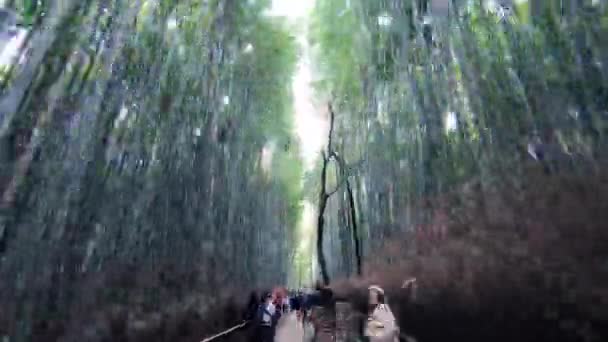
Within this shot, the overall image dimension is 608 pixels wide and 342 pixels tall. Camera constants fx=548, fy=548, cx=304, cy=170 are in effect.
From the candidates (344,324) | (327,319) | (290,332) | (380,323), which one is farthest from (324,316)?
(380,323)

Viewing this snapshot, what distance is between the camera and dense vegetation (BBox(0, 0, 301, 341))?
14.3ft

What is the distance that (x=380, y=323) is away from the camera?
13.4 ft

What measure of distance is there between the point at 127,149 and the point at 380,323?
12.6 feet

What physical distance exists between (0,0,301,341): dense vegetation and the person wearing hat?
112 inches

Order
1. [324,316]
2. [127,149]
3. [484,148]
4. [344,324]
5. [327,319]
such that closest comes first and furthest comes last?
[127,149] < [484,148] < [344,324] < [327,319] < [324,316]

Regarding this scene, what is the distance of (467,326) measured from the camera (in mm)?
7273

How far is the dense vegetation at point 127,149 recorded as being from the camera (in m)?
4.37

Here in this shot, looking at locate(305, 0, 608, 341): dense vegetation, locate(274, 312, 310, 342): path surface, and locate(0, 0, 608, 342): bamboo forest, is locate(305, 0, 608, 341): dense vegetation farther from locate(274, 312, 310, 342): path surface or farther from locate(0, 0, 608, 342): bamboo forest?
locate(274, 312, 310, 342): path surface

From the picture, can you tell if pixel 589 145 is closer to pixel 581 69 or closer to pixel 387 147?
pixel 581 69

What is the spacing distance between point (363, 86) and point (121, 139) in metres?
6.61

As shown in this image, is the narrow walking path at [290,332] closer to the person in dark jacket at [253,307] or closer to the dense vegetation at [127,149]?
the person in dark jacket at [253,307]

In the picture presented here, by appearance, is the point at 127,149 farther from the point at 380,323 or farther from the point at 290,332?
the point at 290,332

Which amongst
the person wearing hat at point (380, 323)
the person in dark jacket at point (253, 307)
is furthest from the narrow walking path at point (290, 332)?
the person wearing hat at point (380, 323)

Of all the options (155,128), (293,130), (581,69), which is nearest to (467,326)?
(581,69)
